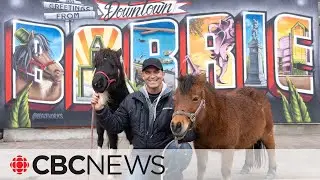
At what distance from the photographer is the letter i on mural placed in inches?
459

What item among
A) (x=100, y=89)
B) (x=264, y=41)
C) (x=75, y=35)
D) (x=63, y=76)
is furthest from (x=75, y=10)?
(x=100, y=89)

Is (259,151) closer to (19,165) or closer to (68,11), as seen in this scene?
(19,165)

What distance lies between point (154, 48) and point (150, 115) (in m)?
7.89

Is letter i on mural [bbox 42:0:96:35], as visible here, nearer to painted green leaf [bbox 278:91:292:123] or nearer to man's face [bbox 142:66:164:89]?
painted green leaf [bbox 278:91:292:123]

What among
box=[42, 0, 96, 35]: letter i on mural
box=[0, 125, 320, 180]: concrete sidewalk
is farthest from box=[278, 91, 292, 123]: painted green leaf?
box=[42, 0, 96, 35]: letter i on mural

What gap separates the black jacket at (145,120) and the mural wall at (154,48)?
720cm

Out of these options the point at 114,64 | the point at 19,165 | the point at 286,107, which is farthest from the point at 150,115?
the point at 286,107

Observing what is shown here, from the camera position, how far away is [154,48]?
39.1ft

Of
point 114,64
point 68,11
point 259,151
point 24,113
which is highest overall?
point 68,11

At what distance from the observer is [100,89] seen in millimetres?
5352

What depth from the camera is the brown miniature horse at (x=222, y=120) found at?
14.0 ft

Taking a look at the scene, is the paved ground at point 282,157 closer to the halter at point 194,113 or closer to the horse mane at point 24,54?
the horse mane at point 24,54

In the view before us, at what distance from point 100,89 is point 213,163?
3.85 m

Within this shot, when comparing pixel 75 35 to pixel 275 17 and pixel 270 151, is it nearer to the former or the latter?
pixel 275 17
